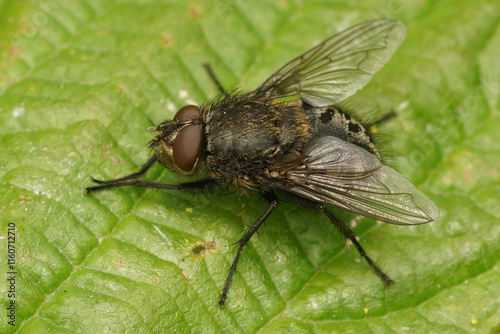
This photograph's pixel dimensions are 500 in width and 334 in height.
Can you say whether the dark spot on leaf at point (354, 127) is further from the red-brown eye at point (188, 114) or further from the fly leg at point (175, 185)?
the red-brown eye at point (188, 114)

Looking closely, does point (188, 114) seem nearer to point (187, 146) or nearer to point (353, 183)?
point (187, 146)

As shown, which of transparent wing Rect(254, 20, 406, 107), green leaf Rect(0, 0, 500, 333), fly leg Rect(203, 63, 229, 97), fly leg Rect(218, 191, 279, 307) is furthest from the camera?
fly leg Rect(203, 63, 229, 97)

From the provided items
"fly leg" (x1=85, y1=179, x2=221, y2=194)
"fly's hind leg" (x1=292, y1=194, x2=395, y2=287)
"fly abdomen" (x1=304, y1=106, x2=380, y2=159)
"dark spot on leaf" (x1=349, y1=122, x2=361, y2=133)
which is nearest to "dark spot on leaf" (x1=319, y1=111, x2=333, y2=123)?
"fly abdomen" (x1=304, y1=106, x2=380, y2=159)

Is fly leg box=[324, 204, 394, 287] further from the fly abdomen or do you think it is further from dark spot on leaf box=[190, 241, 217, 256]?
dark spot on leaf box=[190, 241, 217, 256]

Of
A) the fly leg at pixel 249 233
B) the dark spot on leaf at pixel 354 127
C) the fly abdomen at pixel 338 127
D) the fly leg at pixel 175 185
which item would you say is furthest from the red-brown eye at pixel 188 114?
the dark spot on leaf at pixel 354 127

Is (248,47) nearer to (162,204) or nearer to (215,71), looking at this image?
(215,71)

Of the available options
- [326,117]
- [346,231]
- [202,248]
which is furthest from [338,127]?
[202,248]
